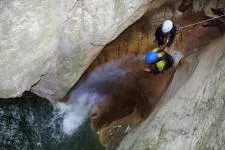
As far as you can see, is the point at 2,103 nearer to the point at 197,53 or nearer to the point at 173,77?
the point at 173,77

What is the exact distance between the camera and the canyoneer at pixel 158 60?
31.6 ft

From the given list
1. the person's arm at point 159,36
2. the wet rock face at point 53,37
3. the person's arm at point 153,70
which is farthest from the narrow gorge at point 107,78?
the person's arm at point 159,36

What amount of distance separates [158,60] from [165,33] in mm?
811

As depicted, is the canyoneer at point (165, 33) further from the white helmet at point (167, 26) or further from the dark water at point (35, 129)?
the dark water at point (35, 129)

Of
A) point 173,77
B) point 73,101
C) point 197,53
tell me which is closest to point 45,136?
point 73,101

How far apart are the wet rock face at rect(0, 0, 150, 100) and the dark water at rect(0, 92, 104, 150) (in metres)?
0.45

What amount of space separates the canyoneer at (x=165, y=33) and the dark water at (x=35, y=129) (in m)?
3.02

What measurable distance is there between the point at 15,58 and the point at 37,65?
783 mm

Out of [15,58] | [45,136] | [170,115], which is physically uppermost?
[15,58]

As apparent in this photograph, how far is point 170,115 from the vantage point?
25.9 ft

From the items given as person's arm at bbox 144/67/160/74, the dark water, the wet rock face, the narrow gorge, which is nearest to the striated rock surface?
the narrow gorge

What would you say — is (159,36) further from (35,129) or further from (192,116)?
(35,129)

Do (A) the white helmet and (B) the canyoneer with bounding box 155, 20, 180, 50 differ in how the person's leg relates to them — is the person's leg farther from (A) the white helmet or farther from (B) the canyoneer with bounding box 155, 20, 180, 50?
(A) the white helmet

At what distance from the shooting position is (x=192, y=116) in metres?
7.53
